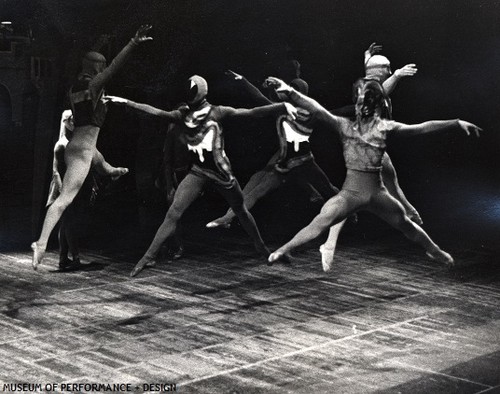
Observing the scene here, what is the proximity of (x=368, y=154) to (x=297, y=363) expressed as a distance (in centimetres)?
185

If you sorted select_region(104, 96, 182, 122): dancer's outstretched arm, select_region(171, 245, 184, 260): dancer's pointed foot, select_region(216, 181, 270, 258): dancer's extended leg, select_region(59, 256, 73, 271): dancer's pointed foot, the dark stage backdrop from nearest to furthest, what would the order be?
select_region(104, 96, 182, 122): dancer's outstretched arm → select_region(216, 181, 270, 258): dancer's extended leg → select_region(59, 256, 73, 271): dancer's pointed foot → select_region(171, 245, 184, 260): dancer's pointed foot → the dark stage backdrop

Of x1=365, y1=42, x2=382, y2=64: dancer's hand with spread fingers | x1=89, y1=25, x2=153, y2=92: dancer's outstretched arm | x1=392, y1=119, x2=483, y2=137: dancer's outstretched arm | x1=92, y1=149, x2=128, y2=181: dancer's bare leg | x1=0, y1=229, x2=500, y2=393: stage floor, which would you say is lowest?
x1=0, y1=229, x2=500, y2=393: stage floor

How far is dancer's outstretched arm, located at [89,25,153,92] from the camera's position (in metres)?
8.28

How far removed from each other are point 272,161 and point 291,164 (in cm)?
28

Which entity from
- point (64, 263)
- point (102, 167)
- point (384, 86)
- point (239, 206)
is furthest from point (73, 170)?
point (384, 86)

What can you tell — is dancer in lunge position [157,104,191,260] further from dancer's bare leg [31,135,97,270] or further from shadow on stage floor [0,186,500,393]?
dancer's bare leg [31,135,97,270]

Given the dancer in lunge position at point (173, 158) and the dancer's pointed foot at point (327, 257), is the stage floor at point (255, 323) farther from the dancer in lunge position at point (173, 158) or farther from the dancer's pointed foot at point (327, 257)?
the dancer in lunge position at point (173, 158)

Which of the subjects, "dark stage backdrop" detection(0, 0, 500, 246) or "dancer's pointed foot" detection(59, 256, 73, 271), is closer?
"dancer's pointed foot" detection(59, 256, 73, 271)

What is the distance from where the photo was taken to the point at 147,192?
40.7ft

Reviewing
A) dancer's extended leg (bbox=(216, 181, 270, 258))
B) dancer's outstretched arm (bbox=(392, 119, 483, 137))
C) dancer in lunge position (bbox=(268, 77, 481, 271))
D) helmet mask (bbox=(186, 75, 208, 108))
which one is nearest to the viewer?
dancer's outstretched arm (bbox=(392, 119, 483, 137))

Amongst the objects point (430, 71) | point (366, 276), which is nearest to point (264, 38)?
point (430, 71)

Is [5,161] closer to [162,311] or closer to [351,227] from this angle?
[351,227]

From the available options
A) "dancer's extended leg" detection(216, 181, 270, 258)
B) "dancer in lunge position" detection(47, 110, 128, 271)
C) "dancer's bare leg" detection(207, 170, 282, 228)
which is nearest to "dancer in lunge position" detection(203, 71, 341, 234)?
"dancer's bare leg" detection(207, 170, 282, 228)

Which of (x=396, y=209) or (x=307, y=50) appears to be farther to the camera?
(x=307, y=50)
